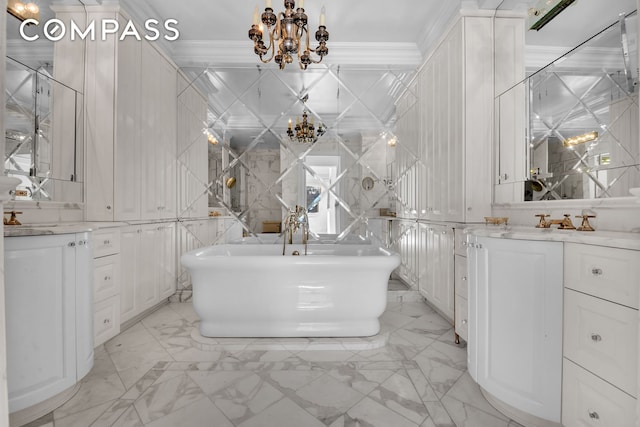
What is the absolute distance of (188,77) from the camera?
128 inches

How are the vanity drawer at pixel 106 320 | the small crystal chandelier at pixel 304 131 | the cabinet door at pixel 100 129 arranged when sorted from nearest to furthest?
the vanity drawer at pixel 106 320 < the cabinet door at pixel 100 129 < the small crystal chandelier at pixel 304 131

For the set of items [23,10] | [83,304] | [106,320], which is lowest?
[106,320]

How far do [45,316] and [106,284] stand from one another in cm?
72

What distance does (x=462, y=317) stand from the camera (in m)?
1.97

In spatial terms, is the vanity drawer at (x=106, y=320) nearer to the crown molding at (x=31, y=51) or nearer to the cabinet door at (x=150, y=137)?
the cabinet door at (x=150, y=137)

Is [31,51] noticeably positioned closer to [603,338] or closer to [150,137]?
[150,137]

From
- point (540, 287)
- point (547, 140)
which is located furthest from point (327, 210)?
point (540, 287)

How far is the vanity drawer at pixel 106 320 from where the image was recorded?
6.24 ft

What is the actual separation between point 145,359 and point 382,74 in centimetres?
339

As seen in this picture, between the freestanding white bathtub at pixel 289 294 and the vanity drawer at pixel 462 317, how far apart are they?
495mm

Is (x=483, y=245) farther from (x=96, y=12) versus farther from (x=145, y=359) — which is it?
(x=96, y=12)

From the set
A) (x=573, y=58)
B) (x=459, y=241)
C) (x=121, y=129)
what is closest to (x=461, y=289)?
(x=459, y=241)

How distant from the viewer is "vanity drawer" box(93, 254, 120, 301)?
1.89 metres

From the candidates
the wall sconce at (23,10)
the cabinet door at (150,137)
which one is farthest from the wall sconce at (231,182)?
the wall sconce at (23,10)
